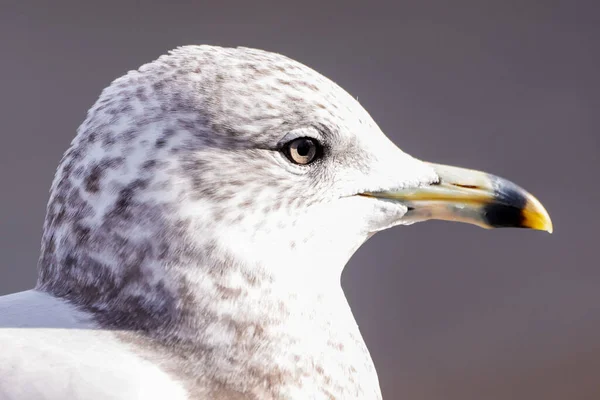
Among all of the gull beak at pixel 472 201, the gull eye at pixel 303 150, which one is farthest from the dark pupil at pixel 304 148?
the gull beak at pixel 472 201

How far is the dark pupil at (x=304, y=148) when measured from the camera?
2.57 feet

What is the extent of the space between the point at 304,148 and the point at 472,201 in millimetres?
202

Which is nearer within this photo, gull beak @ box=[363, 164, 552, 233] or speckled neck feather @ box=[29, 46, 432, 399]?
speckled neck feather @ box=[29, 46, 432, 399]

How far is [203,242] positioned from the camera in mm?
722

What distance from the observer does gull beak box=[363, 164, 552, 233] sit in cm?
86

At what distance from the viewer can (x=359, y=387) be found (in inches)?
31.4

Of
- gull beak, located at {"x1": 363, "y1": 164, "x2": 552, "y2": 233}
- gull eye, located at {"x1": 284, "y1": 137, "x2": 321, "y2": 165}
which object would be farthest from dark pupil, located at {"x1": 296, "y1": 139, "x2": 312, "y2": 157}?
gull beak, located at {"x1": 363, "y1": 164, "x2": 552, "y2": 233}

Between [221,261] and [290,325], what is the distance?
0.29 feet

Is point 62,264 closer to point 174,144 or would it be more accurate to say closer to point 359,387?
point 174,144

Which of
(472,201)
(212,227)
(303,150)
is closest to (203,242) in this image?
(212,227)

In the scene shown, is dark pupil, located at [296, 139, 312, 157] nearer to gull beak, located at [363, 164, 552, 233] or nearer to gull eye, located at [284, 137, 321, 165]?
gull eye, located at [284, 137, 321, 165]

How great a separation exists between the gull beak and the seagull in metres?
0.06

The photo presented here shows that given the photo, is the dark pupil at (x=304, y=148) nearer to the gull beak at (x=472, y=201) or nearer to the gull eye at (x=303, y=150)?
the gull eye at (x=303, y=150)

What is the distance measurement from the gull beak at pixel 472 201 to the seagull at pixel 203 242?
2.4 inches
